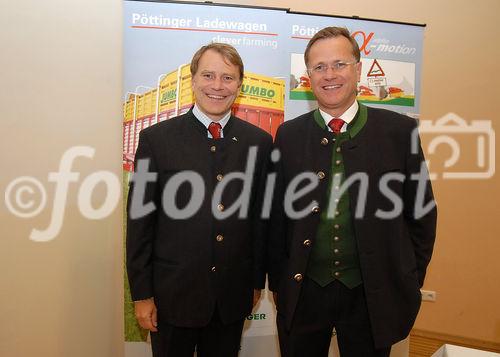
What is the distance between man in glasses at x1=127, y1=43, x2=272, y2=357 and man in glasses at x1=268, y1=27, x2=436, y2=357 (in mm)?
201

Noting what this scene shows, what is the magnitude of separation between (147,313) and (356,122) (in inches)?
40.9

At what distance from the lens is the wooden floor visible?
2.76m

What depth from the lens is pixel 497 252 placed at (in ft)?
8.97

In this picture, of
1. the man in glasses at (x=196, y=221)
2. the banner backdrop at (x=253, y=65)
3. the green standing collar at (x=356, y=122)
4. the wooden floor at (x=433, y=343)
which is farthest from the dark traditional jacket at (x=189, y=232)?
the wooden floor at (x=433, y=343)

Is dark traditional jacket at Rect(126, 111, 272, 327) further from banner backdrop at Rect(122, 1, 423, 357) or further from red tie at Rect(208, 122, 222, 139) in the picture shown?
banner backdrop at Rect(122, 1, 423, 357)

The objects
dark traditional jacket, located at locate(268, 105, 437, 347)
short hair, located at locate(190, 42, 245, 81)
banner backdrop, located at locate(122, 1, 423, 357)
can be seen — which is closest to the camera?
dark traditional jacket, located at locate(268, 105, 437, 347)

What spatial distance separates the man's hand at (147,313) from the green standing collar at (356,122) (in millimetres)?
913

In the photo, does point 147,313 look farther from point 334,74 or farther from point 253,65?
point 253,65

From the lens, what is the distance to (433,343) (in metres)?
2.81

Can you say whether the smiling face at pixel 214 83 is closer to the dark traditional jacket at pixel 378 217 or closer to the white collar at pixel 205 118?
the white collar at pixel 205 118

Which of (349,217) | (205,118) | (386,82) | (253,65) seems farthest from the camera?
(386,82)
